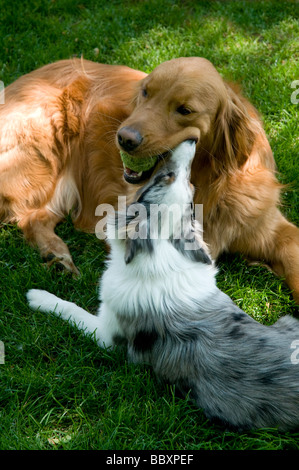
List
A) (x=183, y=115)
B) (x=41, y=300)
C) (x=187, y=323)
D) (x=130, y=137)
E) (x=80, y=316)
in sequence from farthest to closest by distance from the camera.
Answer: (x=41, y=300) < (x=80, y=316) < (x=183, y=115) < (x=130, y=137) < (x=187, y=323)

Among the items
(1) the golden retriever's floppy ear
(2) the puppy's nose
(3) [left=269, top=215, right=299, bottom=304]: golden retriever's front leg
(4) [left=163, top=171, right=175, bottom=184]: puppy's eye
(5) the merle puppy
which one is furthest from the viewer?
(3) [left=269, top=215, right=299, bottom=304]: golden retriever's front leg

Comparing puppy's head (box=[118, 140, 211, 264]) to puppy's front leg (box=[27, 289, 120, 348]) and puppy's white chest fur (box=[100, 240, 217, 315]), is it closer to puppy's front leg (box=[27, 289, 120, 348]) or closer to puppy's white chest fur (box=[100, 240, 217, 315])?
puppy's white chest fur (box=[100, 240, 217, 315])

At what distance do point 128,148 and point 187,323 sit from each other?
1.08 m

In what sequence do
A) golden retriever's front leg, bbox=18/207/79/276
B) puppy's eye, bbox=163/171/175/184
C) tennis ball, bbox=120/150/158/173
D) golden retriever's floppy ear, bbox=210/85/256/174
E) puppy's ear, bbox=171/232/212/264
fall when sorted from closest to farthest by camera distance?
puppy's eye, bbox=163/171/175/184, puppy's ear, bbox=171/232/212/264, tennis ball, bbox=120/150/158/173, golden retriever's floppy ear, bbox=210/85/256/174, golden retriever's front leg, bbox=18/207/79/276

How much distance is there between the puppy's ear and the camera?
9.16 ft

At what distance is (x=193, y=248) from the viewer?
2842mm

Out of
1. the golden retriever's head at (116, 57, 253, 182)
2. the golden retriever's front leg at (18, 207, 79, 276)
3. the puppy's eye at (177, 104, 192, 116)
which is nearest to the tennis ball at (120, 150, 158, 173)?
the golden retriever's head at (116, 57, 253, 182)

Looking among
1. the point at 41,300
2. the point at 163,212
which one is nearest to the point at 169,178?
the point at 163,212

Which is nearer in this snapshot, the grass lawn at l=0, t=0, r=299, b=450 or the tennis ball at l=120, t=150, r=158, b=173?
the grass lawn at l=0, t=0, r=299, b=450

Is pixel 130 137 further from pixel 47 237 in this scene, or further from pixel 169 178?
pixel 47 237

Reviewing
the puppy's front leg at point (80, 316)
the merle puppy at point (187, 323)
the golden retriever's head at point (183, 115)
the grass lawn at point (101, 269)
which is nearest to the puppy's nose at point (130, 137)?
the golden retriever's head at point (183, 115)

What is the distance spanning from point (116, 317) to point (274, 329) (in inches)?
35.9

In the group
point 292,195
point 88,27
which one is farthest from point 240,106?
point 88,27

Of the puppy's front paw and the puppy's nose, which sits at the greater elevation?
the puppy's nose
